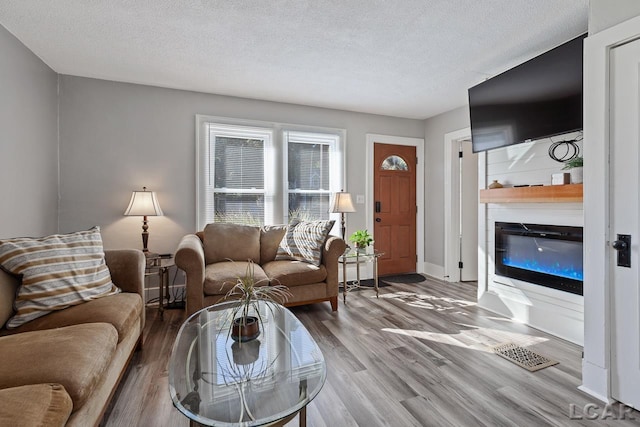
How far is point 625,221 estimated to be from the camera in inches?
65.8

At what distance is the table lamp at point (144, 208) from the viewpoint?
3.07 meters

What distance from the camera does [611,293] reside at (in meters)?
1.73

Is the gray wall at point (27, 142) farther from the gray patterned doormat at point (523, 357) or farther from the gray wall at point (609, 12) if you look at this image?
the gray wall at point (609, 12)

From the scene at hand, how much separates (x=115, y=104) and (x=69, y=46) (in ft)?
2.47

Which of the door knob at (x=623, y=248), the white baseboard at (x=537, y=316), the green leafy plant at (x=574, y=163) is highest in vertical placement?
the green leafy plant at (x=574, y=163)

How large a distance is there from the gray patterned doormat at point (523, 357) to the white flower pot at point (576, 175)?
132cm

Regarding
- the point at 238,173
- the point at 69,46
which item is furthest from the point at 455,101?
the point at 69,46

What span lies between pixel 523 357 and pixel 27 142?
4.22 meters

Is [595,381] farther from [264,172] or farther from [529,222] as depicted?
[264,172]

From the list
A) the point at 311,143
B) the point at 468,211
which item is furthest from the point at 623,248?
the point at 311,143

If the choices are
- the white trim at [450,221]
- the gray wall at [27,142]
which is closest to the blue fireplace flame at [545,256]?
the white trim at [450,221]

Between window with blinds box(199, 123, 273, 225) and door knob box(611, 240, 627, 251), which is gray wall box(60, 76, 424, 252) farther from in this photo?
door knob box(611, 240, 627, 251)

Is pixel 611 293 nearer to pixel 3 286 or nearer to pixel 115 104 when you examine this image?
pixel 3 286

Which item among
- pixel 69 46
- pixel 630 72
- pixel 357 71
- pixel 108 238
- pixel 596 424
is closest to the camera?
pixel 596 424
